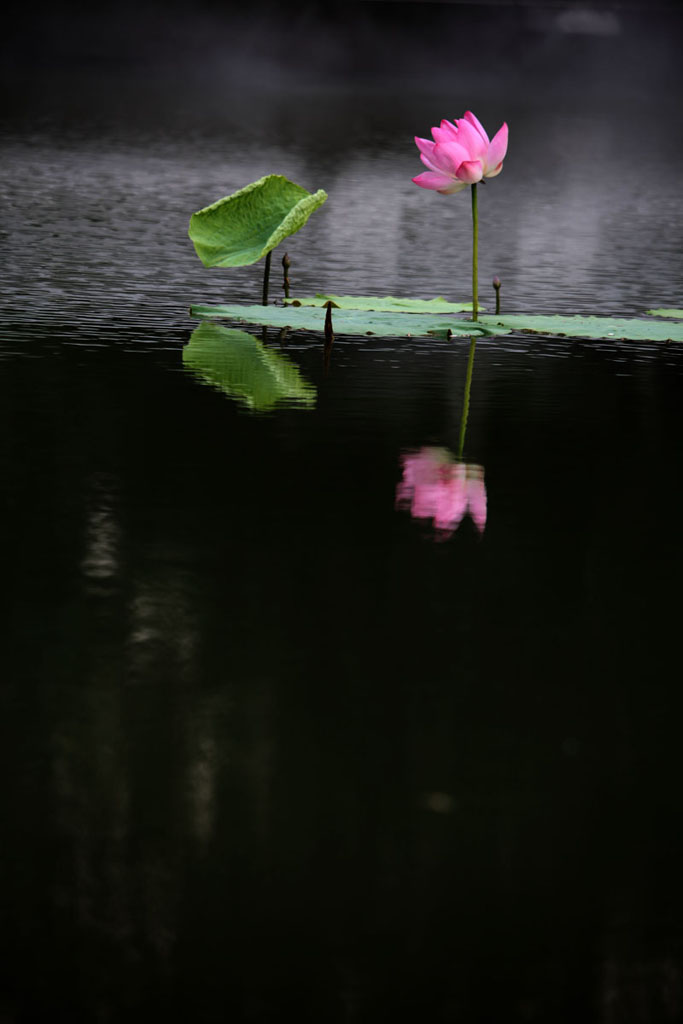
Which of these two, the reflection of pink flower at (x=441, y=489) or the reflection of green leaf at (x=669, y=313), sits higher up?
the reflection of green leaf at (x=669, y=313)

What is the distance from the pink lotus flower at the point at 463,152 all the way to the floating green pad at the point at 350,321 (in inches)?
10.6

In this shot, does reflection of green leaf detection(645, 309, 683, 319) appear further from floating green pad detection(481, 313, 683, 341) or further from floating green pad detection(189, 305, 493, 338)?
floating green pad detection(189, 305, 493, 338)

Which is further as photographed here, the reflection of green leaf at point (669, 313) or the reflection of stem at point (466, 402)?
the reflection of green leaf at point (669, 313)

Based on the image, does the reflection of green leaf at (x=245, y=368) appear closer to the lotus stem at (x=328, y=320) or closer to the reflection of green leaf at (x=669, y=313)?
the lotus stem at (x=328, y=320)

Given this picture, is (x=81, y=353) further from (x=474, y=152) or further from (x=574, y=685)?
(x=574, y=685)

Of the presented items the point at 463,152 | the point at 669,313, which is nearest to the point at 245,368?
the point at 463,152

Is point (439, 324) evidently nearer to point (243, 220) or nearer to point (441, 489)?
point (243, 220)

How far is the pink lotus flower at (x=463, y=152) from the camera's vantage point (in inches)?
116

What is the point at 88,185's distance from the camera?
21.2ft

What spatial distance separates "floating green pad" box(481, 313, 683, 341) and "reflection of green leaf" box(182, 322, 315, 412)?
471mm

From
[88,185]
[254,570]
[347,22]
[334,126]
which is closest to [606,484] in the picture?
[254,570]

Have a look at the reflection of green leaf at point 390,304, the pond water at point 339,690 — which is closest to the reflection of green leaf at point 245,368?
the pond water at point 339,690

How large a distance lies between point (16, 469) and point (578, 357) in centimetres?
149

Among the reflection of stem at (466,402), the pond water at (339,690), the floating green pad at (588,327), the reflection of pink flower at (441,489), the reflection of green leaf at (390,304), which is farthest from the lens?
the reflection of green leaf at (390,304)
